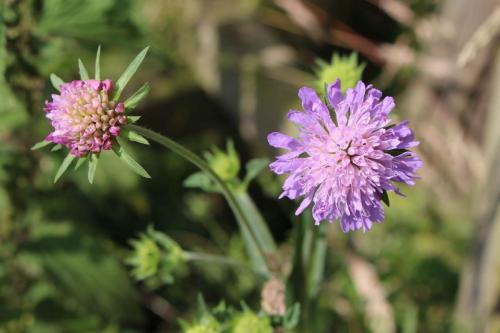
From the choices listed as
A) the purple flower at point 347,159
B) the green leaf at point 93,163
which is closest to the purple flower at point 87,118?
the green leaf at point 93,163

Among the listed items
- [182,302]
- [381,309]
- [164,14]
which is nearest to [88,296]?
[182,302]

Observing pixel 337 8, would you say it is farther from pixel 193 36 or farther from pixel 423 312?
pixel 423 312

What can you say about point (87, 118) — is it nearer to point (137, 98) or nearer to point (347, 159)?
point (137, 98)

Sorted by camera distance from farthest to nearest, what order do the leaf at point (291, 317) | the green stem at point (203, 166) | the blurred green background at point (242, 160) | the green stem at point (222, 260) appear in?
1. the blurred green background at point (242, 160)
2. the green stem at point (222, 260)
3. the leaf at point (291, 317)
4. the green stem at point (203, 166)

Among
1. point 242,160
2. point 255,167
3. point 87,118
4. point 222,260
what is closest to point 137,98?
point 87,118

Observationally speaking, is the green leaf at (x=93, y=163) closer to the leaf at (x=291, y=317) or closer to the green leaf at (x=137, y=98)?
the green leaf at (x=137, y=98)

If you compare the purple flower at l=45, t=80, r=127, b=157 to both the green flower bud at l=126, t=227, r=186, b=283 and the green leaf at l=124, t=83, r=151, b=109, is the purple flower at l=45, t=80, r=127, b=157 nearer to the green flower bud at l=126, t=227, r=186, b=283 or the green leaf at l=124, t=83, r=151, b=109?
the green leaf at l=124, t=83, r=151, b=109

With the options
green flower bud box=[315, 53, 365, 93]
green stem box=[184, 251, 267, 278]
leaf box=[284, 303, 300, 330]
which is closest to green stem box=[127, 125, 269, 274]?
green stem box=[184, 251, 267, 278]
